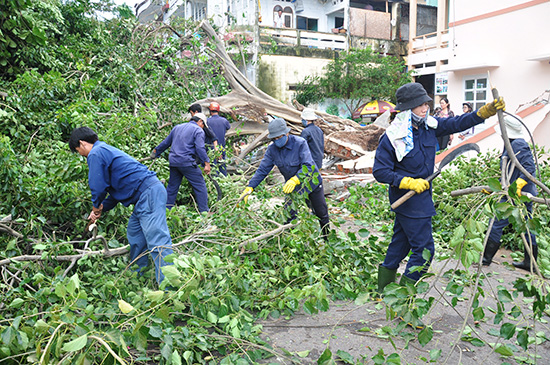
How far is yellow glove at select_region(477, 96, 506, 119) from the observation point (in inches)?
128

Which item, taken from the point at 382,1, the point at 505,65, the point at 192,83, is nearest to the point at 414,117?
the point at 192,83

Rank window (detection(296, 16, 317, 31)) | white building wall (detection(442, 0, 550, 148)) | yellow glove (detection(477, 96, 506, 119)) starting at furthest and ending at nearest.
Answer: window (detection(296, 16, 317, 31)) → white building wall (detection(442, 0, 550, 148)) → yellow glove (detection(477, 96, 506, 119))

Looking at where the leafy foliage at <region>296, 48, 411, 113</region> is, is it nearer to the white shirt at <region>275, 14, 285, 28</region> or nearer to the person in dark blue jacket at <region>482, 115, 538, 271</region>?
the white shirt at <region>275, 14, 285, 28</region>

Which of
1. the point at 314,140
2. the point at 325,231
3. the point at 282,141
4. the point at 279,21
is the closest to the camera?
the point at 282,141

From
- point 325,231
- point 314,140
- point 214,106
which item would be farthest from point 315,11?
point 325,231

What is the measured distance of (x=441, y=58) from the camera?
21.3m

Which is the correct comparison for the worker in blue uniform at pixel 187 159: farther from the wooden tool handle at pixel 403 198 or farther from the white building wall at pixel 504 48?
the white building wall at pixel 504 48

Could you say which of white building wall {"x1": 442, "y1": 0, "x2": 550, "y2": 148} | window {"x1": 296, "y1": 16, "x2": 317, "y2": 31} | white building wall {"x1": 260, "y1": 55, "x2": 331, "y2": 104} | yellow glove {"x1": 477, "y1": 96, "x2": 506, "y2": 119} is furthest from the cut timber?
window {"x1": 296, "y1": 16, "x2": 317, "y2": 31}

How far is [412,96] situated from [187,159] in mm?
3667

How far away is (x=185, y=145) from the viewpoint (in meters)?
6.48

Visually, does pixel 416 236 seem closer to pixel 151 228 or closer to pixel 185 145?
pixel 151 228

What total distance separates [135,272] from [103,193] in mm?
756

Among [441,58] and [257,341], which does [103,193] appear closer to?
[257,341]

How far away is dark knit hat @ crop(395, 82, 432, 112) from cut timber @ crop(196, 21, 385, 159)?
6.21 metres
